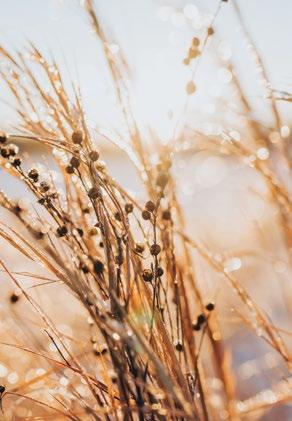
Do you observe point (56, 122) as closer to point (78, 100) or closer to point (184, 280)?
point (78, 100)

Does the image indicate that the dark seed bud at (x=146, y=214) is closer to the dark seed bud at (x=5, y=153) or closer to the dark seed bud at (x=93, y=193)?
the dark seed bud at (x=93, y=193)

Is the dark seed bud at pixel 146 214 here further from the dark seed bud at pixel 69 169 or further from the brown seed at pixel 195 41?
the brown seed at pixel 195 41

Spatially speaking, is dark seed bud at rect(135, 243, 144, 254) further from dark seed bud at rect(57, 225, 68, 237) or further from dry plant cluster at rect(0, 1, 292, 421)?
dark seed bud at rect(57, 225, 68, 237)

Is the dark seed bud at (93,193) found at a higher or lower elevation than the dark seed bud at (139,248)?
higher

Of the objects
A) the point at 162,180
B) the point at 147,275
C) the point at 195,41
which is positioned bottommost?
the point at 147,275

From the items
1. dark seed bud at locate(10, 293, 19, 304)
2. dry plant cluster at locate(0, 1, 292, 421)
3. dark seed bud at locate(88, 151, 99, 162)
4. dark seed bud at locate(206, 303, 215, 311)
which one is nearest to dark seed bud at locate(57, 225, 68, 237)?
dry plant cluster at locate(0, 1, 292, 421)

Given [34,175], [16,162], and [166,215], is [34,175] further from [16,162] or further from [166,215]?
[166,215]

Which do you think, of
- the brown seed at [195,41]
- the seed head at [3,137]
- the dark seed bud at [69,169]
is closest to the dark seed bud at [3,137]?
the seed head at [3,137]

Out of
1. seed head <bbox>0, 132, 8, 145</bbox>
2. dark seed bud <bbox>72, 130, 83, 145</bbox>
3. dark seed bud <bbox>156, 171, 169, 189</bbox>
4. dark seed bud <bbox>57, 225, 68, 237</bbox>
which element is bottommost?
dark seed bud <bbox>57, 225, 68, 237</bbox>

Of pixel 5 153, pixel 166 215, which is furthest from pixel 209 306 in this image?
pixel 5 153

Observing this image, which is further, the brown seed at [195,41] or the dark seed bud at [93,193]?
the brown seed at [195,41]

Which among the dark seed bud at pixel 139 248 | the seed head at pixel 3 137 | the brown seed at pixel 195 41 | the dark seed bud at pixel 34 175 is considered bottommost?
the dark seed bud at pixel 139 248

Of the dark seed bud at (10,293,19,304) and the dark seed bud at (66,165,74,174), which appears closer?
the dark seed bud at (66,165,74,174)

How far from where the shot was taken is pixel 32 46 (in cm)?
79
